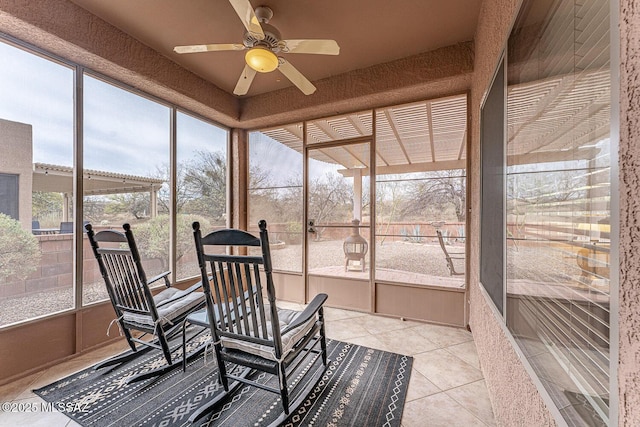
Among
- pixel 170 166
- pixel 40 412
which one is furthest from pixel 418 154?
pixel 40 412

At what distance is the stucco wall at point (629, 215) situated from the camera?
19.0 inches

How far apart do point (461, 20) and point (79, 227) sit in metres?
3.74

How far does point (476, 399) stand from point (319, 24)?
3.06 meters

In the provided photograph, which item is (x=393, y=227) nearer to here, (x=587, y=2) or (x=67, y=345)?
(x=587, y=2)

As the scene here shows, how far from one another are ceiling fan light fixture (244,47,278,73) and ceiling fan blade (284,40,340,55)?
142 mm

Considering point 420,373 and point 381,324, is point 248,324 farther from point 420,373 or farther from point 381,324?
point 381,324

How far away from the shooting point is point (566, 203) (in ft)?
2.40

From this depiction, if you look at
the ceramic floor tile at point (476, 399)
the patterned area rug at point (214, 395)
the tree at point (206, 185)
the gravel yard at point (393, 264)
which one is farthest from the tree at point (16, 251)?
the ceramic floor tile at point (476, 399)

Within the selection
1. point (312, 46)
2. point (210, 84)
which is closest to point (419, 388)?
point (312, 46)

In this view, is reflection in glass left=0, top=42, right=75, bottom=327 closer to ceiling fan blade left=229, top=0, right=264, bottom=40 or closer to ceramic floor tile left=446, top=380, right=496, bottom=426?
ceiling fan blade left=229, top=0, right=264, bottom=40

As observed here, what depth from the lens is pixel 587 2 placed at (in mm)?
642

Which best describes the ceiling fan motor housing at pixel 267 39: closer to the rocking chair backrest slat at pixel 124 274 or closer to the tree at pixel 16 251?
the rocking chair backrest slat at pixel 124 274

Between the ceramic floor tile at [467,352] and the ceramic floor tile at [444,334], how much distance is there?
0.05 metres

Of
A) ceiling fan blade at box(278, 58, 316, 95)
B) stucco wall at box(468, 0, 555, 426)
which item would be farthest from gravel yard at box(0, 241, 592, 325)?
ceiling fan blade at box(278, 58, 316, 95)
